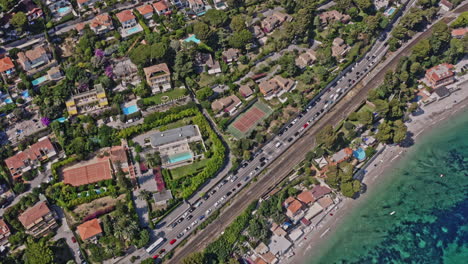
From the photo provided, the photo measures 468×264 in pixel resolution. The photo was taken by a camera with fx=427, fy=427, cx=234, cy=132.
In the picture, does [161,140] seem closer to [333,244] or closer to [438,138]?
[333,244]

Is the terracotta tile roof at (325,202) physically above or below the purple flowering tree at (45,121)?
below

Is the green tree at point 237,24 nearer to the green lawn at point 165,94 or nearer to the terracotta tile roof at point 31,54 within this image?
the green lawn at point 165,94

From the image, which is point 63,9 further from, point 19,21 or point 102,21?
point 102,21

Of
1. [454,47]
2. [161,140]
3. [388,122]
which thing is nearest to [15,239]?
[161,140]

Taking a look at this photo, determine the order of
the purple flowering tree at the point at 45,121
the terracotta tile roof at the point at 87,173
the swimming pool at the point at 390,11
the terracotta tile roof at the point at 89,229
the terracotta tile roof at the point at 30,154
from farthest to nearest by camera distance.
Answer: the swimming pool at the point at 390,11 < the purple flowering tree at the point at 45,121 < the terracotta tile roof at the point at 30,154 < the terracotta tile roof at the point at 87,173 < the terracotta tile roof at the point at 89,229

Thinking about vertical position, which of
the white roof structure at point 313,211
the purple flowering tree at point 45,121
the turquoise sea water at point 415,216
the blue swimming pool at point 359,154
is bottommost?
the turquoise sea water at point 415,216

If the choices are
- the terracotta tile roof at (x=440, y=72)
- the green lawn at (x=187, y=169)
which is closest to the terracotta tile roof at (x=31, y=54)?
the green lawn at (x=187, y=169)

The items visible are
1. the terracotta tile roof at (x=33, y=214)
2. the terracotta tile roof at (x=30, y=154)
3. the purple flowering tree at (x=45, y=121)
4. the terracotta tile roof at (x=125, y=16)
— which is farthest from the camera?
the terracotta tile roof at (x=125, y=16)

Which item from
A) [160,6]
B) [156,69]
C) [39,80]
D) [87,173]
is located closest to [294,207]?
[87,173]

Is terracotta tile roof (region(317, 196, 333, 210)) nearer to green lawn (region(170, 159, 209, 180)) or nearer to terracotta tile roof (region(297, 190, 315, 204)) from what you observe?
terracotta tile roof (region(297, 190, 315, 204))
